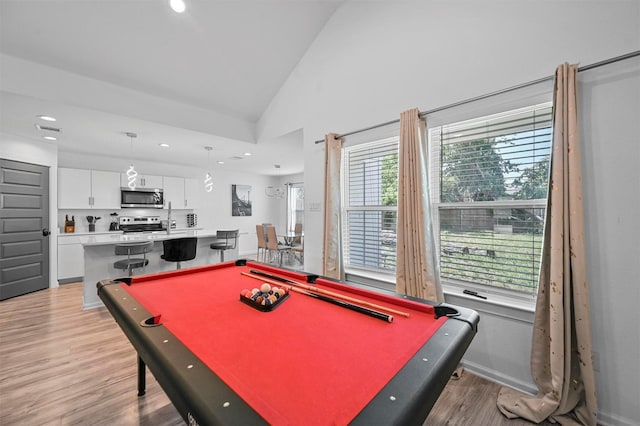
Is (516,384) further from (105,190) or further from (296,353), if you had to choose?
(105,190)

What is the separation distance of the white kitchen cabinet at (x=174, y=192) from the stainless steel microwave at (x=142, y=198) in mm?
122

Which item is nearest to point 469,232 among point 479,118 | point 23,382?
point 479,118

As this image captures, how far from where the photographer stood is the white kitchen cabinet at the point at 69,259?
4699 mm

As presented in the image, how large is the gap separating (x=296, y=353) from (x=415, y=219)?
169cm

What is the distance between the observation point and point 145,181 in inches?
229

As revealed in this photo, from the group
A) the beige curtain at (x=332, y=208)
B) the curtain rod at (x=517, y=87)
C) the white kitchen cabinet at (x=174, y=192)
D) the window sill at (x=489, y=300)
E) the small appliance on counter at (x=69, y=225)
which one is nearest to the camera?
the curtain rod at (x=517, y=87)

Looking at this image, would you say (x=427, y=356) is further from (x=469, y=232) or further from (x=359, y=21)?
(x=359, y=21)

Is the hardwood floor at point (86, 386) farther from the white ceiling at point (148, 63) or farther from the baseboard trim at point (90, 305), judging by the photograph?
the white ceiling at point (148, 63)

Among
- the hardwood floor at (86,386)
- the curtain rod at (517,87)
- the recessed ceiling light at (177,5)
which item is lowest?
the hardwood floor at (86,386)

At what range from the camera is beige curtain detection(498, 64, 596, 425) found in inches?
62.9

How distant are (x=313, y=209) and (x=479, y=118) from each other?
2.04 m

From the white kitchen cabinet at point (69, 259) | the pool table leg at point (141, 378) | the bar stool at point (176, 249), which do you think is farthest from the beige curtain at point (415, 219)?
the white kitchen cabinet at point (69, 259)

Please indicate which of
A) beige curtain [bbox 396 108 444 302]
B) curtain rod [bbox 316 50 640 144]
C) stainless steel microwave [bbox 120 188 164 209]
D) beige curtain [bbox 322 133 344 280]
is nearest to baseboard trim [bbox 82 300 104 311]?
stainless steel microwave [bbox 120 188 164 209]

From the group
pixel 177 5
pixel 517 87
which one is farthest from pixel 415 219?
pixel 177 5
